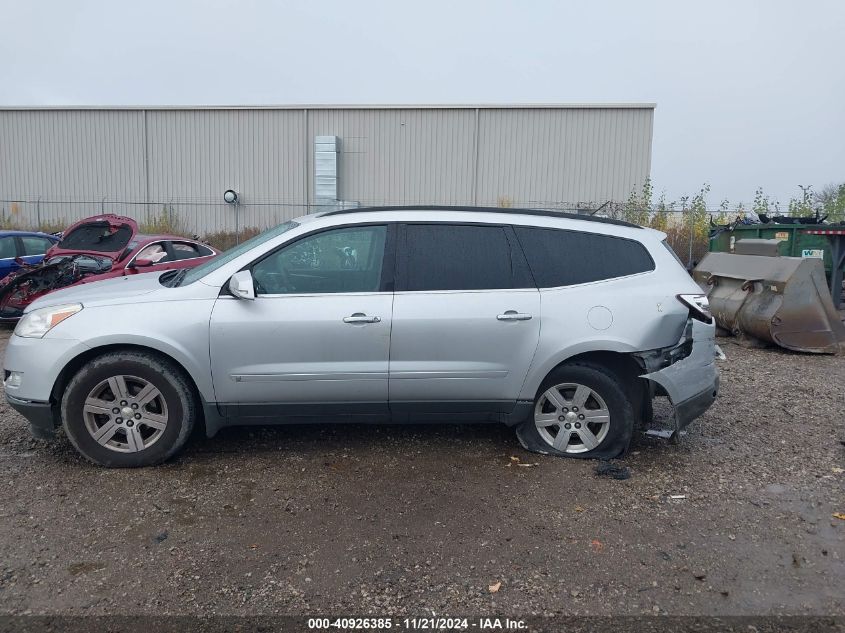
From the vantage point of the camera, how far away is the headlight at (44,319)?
4.62 meters

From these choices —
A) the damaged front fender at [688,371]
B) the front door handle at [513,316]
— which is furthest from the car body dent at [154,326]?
the damaged front fender at [688,371]

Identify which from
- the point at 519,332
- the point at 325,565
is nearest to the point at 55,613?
the point at 325,565

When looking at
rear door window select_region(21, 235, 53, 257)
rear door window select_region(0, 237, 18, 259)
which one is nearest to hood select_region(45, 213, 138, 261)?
rear door window select_region(0, 237, 18, 259)

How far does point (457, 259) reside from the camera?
4.91 metres

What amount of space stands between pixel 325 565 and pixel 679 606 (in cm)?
172

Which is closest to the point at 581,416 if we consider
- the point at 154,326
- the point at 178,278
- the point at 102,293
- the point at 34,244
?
the point at 154,326

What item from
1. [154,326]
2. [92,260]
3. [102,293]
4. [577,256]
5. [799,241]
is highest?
[577,256]

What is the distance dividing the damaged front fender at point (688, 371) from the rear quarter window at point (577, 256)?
0.59 metres

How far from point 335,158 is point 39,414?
68.7 ft

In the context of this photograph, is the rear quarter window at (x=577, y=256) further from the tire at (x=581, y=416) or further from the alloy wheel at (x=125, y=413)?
the alloy wheel at (x=125, y=413)

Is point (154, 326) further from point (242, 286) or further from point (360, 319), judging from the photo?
point (360, 319)

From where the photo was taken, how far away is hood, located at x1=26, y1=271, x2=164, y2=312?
15.4 ft

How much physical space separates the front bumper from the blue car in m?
8.48

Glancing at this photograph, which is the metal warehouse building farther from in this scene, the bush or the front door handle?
the front door handle
